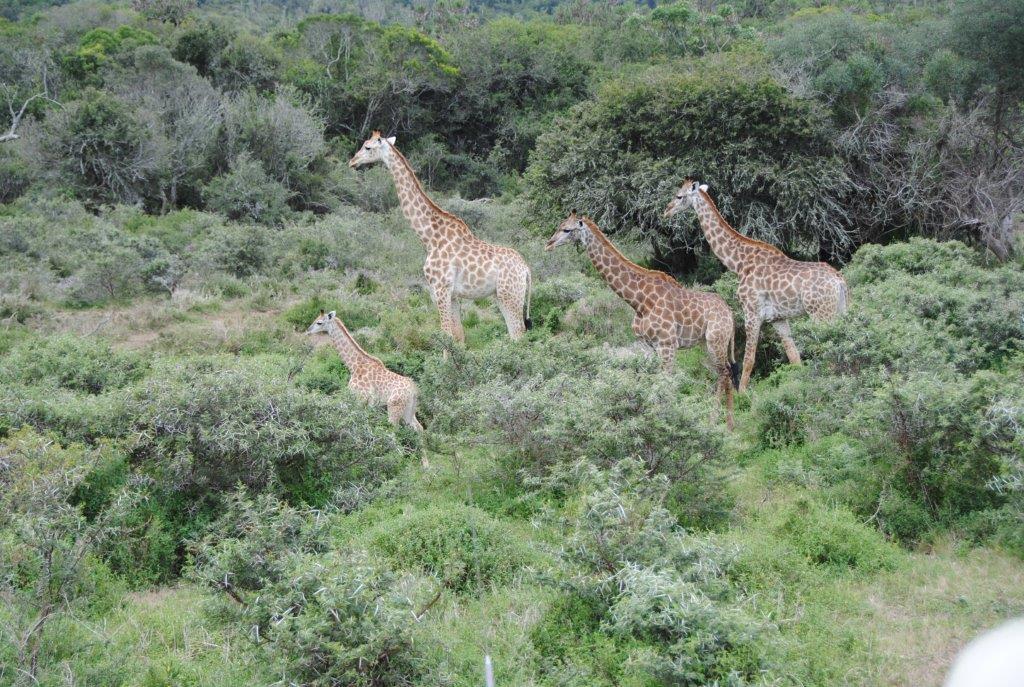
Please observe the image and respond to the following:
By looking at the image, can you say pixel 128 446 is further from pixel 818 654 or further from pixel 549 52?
pixel 549 52

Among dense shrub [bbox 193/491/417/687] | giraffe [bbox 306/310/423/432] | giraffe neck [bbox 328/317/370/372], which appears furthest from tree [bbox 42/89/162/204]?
dense shrub [bbox 193/491/417/687]

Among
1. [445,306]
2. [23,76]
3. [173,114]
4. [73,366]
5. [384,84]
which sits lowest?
[23,76]

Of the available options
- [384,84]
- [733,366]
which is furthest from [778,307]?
[384,84]

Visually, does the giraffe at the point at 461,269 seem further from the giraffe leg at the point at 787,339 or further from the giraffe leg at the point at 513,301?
the giraffe leg at the point at 787,339

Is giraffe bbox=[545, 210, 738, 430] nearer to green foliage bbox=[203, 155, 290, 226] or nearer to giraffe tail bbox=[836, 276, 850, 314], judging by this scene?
giraffe tail bbox=[836, 276, 850, 314]

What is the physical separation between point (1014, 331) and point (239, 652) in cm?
842

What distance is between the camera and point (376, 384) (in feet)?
32.9

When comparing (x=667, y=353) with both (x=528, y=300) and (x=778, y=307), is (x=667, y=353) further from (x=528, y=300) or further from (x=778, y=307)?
(x=528, y=300)

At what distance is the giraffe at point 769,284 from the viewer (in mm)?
10859

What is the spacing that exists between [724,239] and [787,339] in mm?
1413

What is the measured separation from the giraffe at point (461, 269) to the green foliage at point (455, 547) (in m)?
4.83

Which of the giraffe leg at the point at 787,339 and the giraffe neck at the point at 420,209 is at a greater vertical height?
the giraffe neck at the point at 420,209

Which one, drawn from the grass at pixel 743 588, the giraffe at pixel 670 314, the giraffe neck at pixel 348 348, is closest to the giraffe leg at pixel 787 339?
the giraffe at pixel 670 314

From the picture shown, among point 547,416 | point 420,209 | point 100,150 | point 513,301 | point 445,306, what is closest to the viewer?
point 547,416
